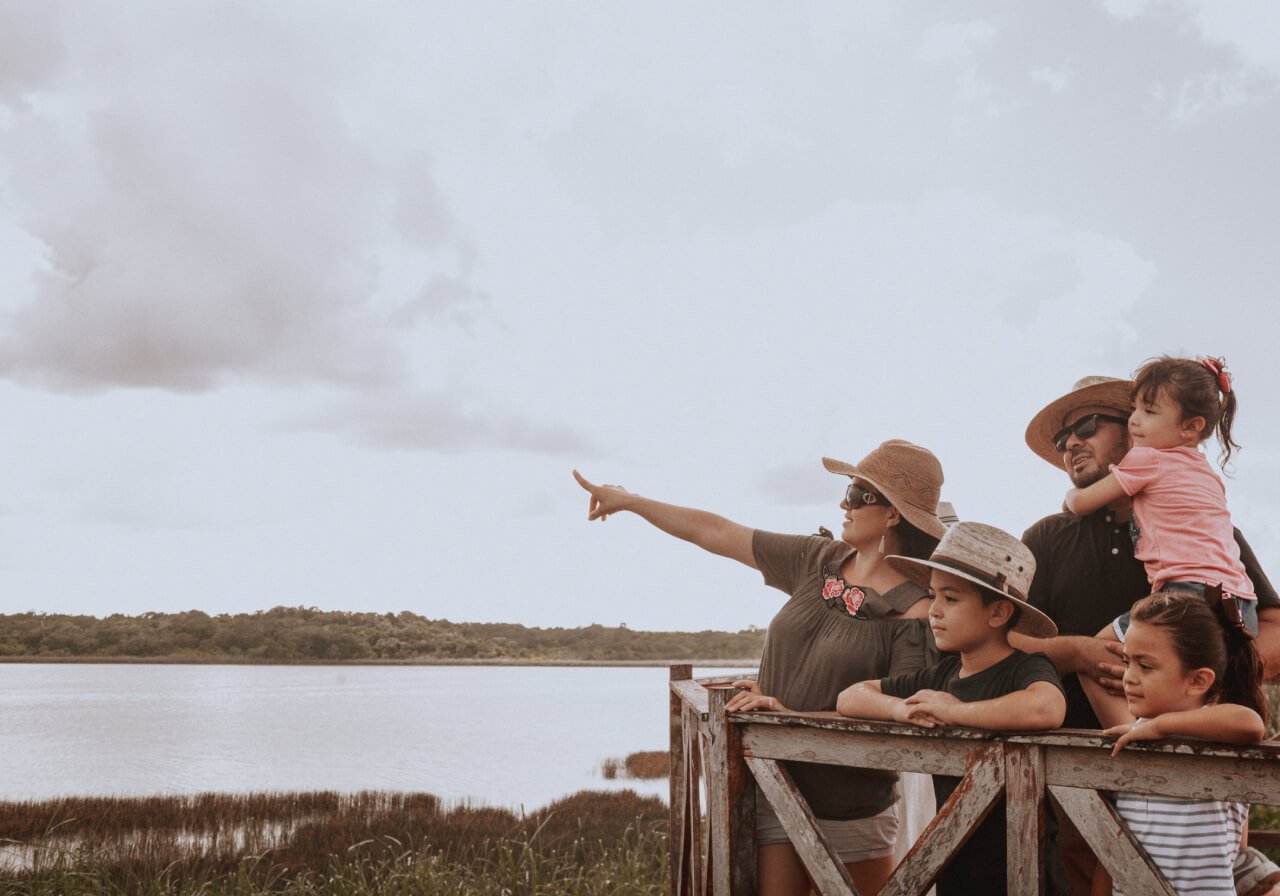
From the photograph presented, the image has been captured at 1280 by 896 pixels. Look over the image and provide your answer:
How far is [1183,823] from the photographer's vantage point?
2.56 metres

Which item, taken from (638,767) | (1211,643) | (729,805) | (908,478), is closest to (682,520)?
(908,478)

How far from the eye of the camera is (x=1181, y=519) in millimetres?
3074

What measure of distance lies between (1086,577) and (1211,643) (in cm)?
66

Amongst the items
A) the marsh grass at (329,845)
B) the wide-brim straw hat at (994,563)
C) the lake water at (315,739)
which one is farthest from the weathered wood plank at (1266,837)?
the lake water at (315,739)

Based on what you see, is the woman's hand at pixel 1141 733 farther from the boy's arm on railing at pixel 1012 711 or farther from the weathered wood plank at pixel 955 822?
the weathered wood plank at pixel 955 822

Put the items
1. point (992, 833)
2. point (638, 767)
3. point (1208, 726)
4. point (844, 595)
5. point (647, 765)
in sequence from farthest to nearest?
point (638, 767) → point (647, 765) → point (844, 595) → point (992, 833) → point (1208, 726)

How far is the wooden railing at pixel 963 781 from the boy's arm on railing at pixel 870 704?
0.12 feet

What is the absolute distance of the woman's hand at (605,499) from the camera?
4.71 meters

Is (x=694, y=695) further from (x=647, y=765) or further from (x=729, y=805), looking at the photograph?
(x=647, y=765)

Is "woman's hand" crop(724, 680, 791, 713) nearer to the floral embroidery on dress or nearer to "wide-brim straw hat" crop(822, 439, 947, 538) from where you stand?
the floral embroidery on dress

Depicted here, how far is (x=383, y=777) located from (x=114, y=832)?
20.7m

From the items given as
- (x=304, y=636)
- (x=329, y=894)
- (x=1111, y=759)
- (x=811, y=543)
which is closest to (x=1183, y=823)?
(x=1111, y=759)

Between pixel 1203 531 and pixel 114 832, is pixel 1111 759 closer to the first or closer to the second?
pixel 1203 531

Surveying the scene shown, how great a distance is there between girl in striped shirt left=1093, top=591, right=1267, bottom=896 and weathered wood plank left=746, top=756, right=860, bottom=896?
70cm
